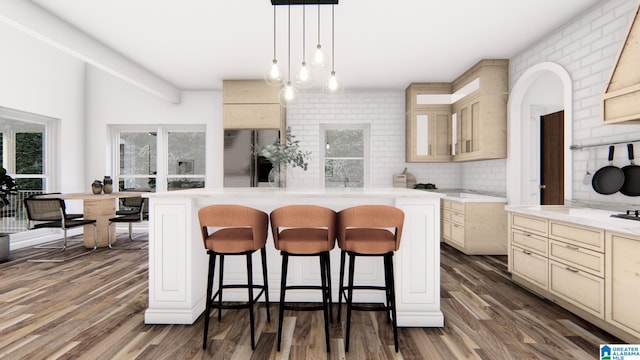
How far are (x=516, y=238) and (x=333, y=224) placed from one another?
2352mm

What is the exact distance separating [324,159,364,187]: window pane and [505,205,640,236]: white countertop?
334cm

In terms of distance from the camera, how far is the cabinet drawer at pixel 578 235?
2.52 m

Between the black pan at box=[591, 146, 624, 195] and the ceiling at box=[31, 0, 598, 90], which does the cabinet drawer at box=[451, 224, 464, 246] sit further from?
the ceiling at box=[31, 0, 598, 90]

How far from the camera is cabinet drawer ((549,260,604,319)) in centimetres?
252

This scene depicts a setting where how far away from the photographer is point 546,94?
15.7ft

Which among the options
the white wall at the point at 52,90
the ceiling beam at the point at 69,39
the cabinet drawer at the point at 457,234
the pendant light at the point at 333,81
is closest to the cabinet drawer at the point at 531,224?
the cabinet drawer at the point at 457,234

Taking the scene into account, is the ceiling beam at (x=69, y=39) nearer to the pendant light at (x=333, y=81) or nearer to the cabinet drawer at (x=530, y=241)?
the pendant light at (x=333, y=81)

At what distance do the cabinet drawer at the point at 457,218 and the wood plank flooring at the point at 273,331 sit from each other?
138cm

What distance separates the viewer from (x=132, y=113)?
6.70 m

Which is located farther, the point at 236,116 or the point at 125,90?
the point at 125,90

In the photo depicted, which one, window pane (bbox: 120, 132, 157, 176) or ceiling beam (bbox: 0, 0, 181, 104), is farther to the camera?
window pane (bbox: 120, 132, 157, 176)

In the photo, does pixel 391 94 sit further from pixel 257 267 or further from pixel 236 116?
pixel 257 267

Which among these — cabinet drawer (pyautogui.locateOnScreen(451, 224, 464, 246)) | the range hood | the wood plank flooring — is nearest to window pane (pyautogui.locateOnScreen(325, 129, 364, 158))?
cabinet drawer (pyautogui.locateOnScreen(451, 224, 464, 246))

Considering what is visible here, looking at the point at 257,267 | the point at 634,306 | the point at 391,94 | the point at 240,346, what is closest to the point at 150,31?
the point at 257,267
